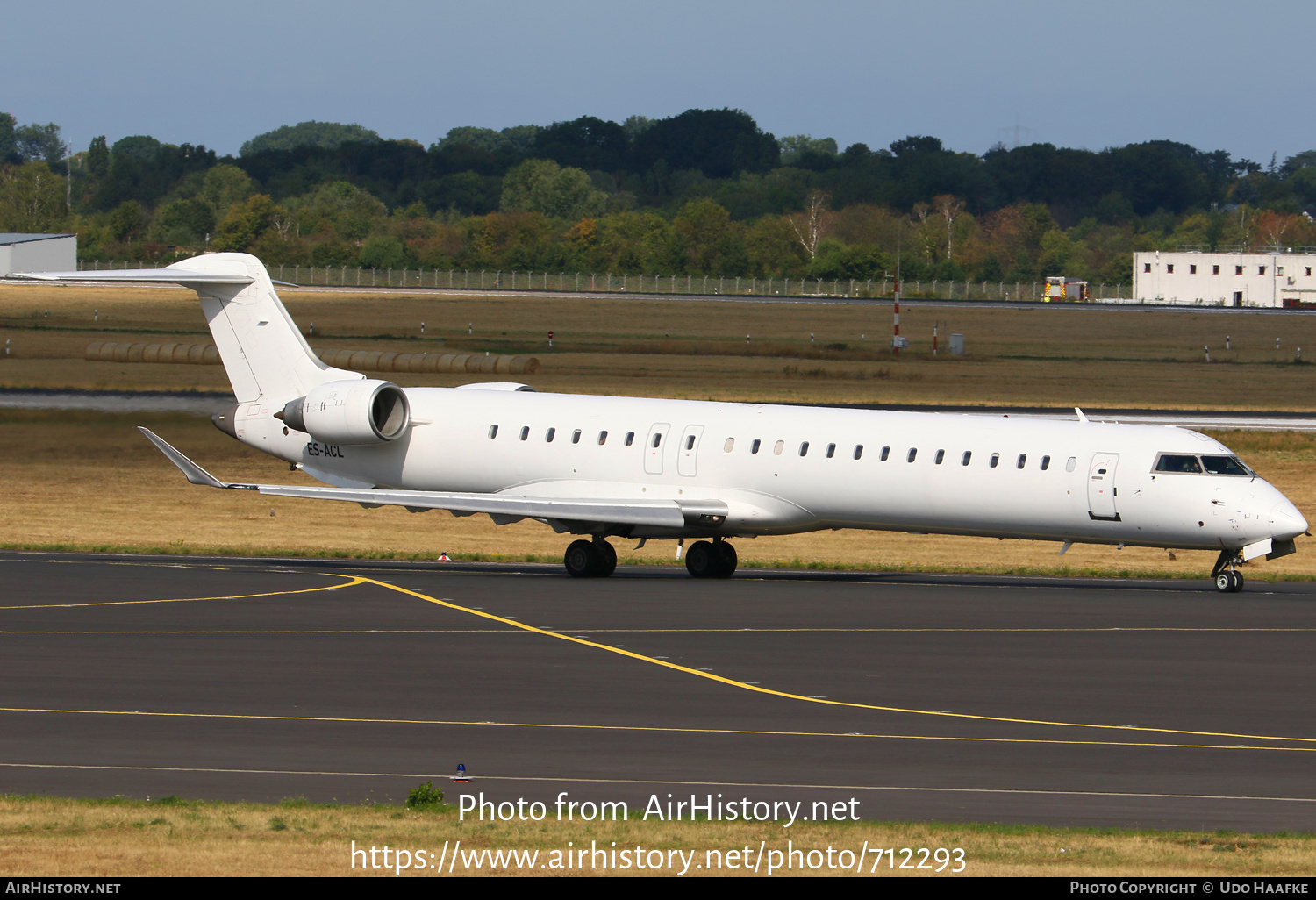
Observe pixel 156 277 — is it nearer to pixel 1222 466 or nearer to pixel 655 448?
pixel 655 448

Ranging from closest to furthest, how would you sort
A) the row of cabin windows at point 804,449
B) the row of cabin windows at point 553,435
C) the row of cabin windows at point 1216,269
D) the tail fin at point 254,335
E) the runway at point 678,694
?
the runway at point 678,694
the row of cabin windows at point 804,449
the row of cabin windows at point 553,435
the tail fin at point 254,335
the row of cabin windows at point 1216,269

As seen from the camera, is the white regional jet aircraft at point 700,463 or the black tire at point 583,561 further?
the black tire at point 583,561

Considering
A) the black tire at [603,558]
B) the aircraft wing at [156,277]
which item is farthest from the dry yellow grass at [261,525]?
the aircraft wing at [156,277]

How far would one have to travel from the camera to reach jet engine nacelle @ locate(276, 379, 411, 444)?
114 ft

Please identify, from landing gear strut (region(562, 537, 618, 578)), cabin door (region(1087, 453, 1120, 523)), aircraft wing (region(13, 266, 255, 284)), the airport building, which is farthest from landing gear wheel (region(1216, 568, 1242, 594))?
the airport building

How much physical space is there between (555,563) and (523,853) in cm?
Answer: 2635

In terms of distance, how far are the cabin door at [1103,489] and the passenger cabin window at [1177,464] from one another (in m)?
0.75

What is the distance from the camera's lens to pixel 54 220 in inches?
7106

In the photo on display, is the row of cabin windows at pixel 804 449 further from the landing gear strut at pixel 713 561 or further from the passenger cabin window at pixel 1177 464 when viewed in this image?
the landing gear strut at pixel 713 561

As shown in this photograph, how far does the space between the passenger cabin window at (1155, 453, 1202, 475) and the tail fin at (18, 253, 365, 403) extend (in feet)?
56.6

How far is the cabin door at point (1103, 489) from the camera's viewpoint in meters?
29.8

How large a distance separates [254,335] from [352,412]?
3.98m

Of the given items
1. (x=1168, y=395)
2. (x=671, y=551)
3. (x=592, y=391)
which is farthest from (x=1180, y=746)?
(x=1168, y=395)

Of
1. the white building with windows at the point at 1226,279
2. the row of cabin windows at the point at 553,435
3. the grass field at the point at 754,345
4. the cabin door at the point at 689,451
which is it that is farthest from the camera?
the white building with windows at the point at 1226,279
